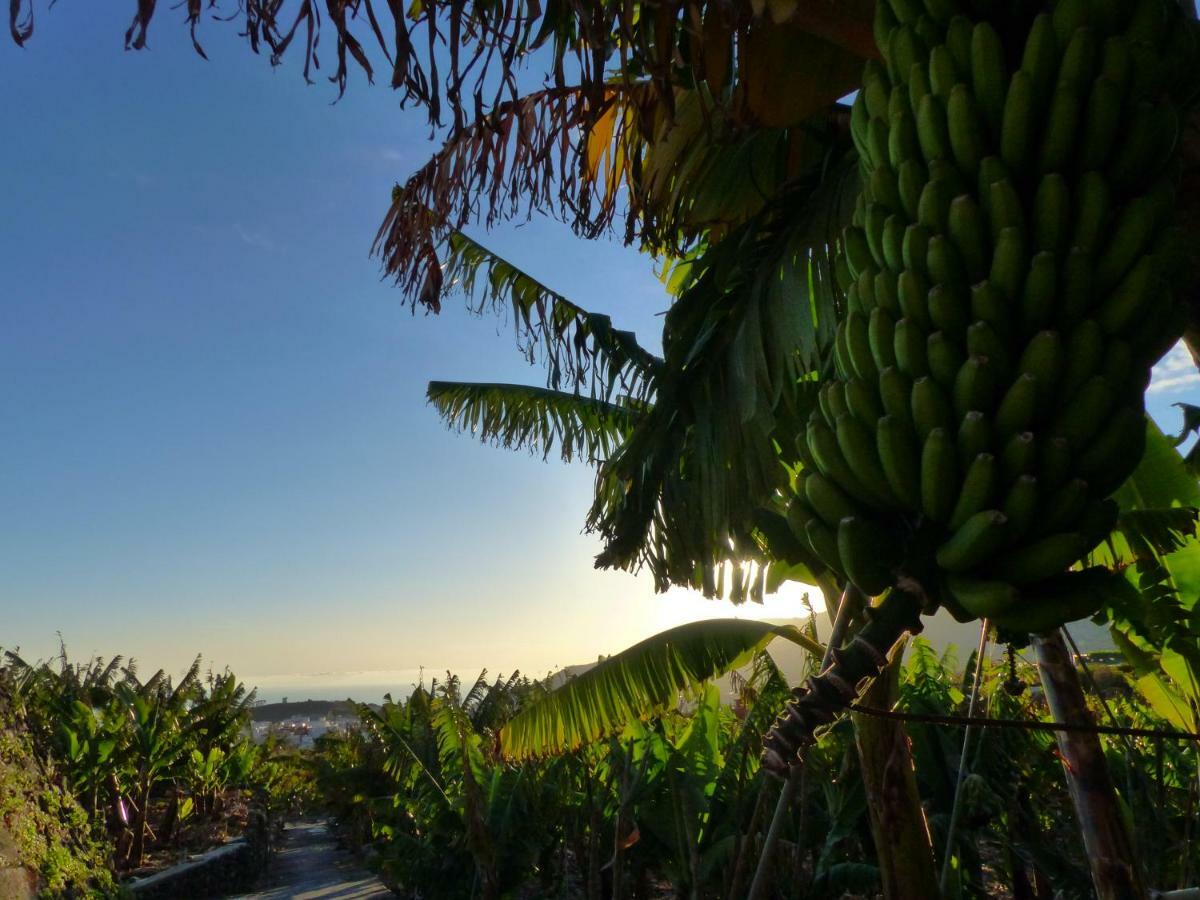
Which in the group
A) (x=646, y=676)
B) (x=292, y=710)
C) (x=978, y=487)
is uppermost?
(x=978, y=487)

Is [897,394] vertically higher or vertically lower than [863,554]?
higher

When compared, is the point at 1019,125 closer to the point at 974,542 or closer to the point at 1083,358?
the point at 1083,358

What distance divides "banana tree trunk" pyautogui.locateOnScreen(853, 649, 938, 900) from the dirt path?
10792 millimetres

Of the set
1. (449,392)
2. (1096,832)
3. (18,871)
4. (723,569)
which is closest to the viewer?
(1096,832)

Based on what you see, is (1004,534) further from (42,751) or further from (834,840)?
(42,751)

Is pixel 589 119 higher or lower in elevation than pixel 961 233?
higher

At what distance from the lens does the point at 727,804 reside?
20.4ft

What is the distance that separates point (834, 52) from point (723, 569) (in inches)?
86.1

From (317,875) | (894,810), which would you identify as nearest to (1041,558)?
(894,810)

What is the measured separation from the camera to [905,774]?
3209 mm

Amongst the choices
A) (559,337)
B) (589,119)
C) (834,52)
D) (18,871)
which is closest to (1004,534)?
(589,119)

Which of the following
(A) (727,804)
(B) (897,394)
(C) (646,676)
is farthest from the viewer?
(A) (727,804)

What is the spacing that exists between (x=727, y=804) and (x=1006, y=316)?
6.12m

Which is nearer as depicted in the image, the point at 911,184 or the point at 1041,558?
the point at 1041,558
